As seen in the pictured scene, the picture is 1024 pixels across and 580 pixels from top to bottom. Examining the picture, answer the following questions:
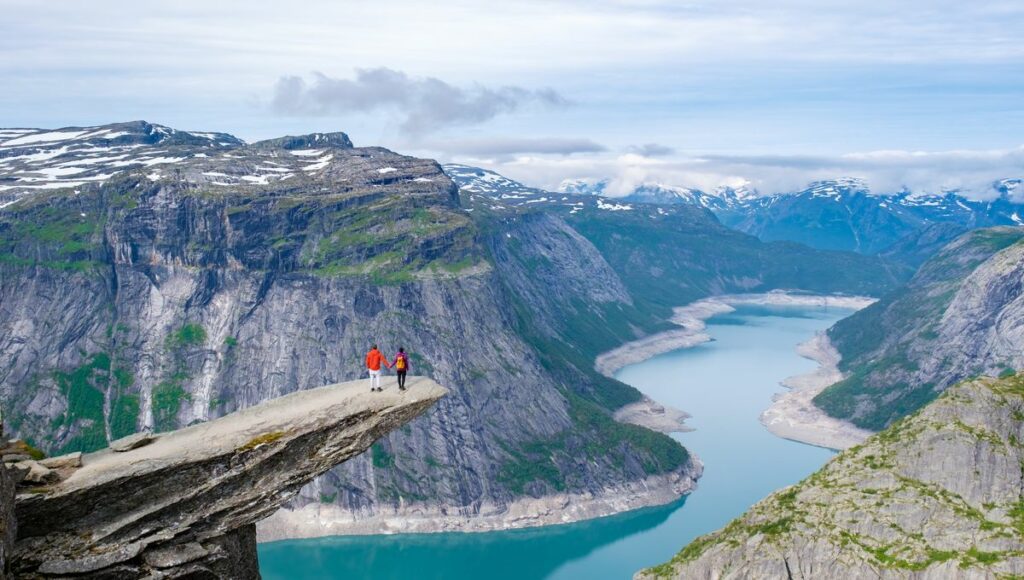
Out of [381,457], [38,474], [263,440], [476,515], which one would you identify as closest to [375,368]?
[263,440]

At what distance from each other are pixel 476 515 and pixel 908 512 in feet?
394

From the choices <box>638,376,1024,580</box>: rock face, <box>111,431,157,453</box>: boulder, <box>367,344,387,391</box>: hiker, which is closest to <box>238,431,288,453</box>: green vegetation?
<box>111,431,157,453</box>: boulder

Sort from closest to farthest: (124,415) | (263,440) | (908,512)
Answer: (263,440) < (908,512) < (124,415)

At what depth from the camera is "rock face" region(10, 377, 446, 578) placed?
2512 centimetres

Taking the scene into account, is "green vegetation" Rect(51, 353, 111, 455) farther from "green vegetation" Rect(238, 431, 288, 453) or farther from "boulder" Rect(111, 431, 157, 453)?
"green vegetation" Rect(238, 431, 288, 453)

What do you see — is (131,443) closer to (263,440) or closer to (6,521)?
(263,440)

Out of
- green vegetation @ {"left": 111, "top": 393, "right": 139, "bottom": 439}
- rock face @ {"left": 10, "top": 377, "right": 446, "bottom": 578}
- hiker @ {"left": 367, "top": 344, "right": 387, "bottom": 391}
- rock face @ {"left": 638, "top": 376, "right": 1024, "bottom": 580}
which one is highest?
hiker @ {"left": 367, "top": 344, "right": 387, "bottom": 391}

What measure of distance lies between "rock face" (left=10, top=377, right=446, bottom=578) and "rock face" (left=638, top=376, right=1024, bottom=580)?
42.7 meters

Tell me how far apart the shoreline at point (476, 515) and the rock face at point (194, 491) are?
5486 inches

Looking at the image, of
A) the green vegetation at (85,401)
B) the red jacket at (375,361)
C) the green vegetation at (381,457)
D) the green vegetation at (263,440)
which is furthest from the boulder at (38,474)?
the green vegetation at (85,401)

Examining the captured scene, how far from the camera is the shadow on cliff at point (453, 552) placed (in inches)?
5846

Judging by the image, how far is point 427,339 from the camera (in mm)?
198500

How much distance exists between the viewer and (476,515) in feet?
570

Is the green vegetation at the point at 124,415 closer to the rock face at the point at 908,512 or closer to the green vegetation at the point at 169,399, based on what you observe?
the green vegetation at the point at 169,399
